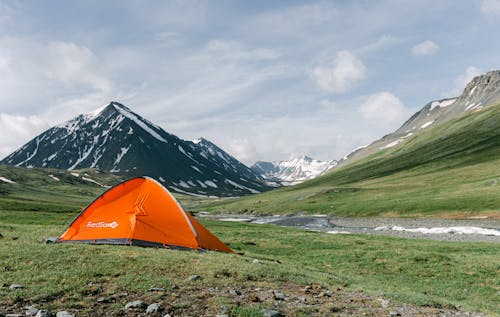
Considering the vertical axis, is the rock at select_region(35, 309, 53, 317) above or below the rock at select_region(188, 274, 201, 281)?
above

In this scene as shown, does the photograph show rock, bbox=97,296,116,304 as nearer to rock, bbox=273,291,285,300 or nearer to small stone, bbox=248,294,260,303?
small stone, bbox=248,294,260,303

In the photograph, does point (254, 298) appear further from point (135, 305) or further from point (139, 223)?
point (139, 223)

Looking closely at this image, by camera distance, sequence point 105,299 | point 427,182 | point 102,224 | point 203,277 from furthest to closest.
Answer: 1. point 427,182
2. point 102,224
3. point 203,277
4. point 105,299

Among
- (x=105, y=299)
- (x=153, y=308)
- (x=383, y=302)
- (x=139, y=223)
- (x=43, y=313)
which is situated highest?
(x=139, y=223)

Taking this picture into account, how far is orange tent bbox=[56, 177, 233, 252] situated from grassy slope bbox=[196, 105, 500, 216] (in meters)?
63.3

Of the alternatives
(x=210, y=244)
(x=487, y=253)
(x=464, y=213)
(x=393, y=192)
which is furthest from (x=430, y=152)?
(x=210, y=244)

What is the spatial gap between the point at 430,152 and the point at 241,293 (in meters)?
174

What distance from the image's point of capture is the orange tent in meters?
19.5

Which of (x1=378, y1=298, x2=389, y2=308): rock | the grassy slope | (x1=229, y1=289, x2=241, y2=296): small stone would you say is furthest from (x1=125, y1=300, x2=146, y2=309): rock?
the grassy slope

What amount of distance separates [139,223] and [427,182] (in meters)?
111

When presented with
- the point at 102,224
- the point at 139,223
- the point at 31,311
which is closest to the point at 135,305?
the point at 31,311

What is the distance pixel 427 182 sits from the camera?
113000 mm

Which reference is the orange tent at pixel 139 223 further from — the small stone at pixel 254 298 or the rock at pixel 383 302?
the rock at pixel 383 302

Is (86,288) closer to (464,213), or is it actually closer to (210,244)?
(210,244)
